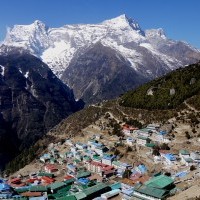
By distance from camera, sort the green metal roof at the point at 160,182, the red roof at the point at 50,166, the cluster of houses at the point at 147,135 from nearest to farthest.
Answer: the green metal roof at the point at 160,182, the cluster of houses at the point at 147,135, the red roof at the point at 50,166

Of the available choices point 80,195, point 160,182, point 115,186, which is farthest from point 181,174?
point 80,195

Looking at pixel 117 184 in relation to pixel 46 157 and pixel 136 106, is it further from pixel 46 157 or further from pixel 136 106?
pixel 136 106

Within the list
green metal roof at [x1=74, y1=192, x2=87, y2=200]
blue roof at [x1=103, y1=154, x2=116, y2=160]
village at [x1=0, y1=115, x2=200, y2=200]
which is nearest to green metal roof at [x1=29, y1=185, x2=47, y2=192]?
village at [x1=0, y1=115, x2=200, y2=200]

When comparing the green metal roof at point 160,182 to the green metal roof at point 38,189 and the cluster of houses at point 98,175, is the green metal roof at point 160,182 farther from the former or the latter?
the green metal roof at point 38,189

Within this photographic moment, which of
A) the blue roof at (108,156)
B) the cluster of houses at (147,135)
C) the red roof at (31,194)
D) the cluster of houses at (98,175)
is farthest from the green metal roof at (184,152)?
the red roof at (31,194)

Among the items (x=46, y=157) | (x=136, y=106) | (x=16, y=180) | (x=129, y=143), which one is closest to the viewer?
(x=16, y=180)

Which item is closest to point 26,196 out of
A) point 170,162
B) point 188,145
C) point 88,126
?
point 170,162
